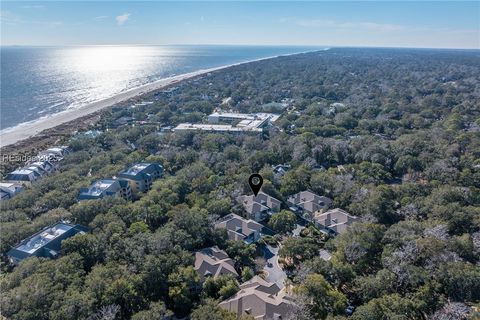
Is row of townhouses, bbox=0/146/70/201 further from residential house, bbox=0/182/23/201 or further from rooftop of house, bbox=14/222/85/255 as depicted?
rooftop of house, bbox=14/222/85/255

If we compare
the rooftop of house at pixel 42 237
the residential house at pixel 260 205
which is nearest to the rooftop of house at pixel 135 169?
the rooftop of house at pixel 42 237

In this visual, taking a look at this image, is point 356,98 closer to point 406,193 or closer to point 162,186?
point 406,193

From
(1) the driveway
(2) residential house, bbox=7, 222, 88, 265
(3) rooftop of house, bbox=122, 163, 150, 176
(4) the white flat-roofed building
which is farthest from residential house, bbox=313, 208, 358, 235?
(4) the white flat-roofed building

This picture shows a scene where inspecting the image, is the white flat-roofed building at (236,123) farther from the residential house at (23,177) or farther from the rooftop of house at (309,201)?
the residential house at (23,177)

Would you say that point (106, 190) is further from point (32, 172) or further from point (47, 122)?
point (47, 122)

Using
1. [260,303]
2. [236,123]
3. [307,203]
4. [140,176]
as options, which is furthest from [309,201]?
[236,123]

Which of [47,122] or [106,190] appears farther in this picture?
[47,122]

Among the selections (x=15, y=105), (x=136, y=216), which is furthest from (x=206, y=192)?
(x=15, y=105)
